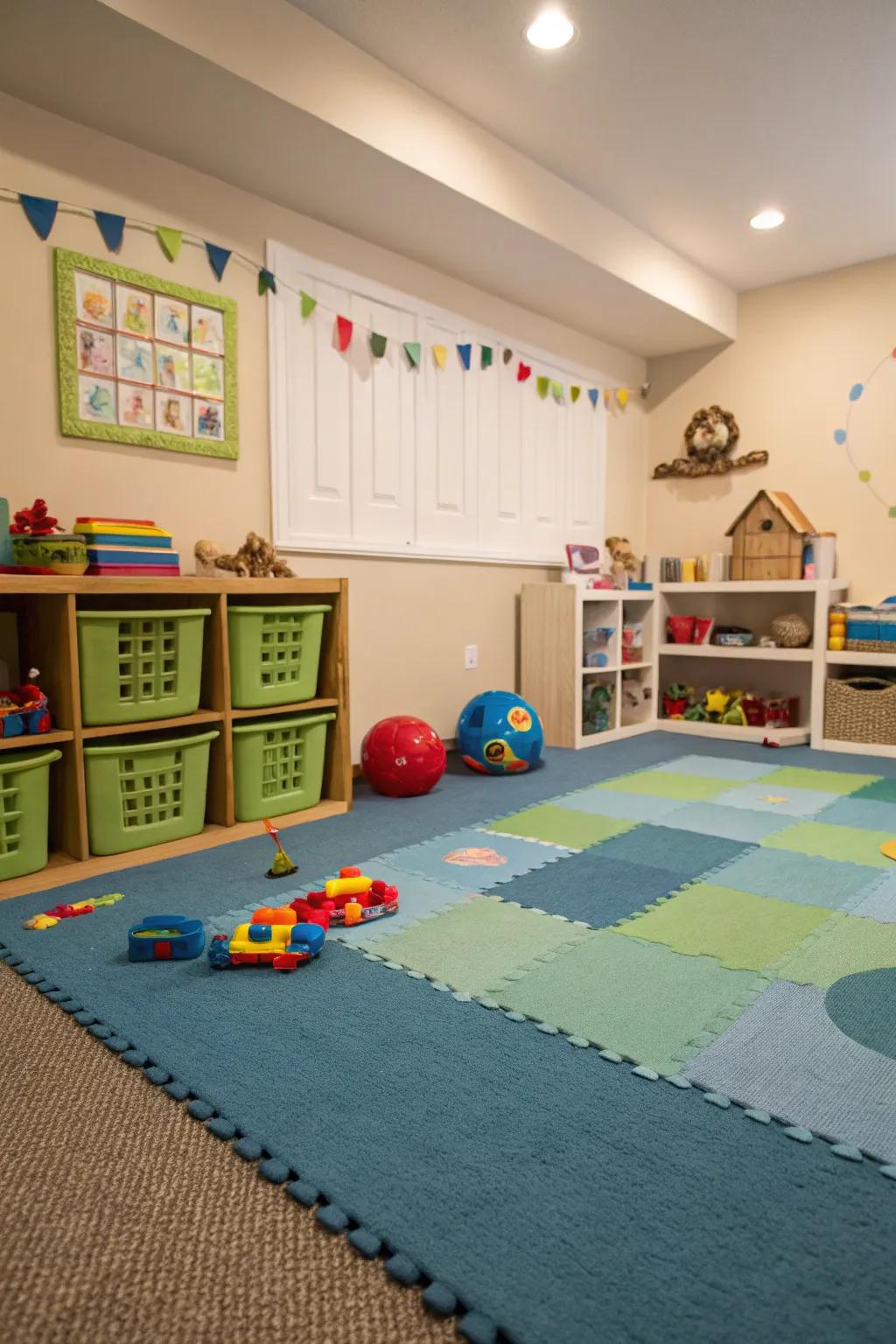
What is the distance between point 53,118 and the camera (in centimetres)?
249

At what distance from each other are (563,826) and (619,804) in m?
0.37

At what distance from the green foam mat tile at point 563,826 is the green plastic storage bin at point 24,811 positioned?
4.21 ft

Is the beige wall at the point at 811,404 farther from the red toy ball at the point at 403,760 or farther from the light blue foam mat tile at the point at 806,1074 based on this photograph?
the light blue foam mat tile at the point at 806,1074

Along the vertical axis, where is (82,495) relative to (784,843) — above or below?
above

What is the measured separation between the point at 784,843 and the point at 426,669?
180cm

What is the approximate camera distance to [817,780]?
132 inches

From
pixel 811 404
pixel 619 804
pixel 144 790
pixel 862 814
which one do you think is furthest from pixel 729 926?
pixel 811 404

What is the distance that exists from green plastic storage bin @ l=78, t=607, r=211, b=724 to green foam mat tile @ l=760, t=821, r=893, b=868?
1754mm

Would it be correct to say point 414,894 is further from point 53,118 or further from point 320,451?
point 53,118

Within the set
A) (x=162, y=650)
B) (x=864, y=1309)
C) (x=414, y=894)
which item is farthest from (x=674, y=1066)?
(x=162, y=650)

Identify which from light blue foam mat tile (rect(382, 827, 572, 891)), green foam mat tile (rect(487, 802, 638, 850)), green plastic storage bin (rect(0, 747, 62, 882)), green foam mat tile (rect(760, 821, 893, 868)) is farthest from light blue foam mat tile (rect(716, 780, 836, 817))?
green plastic storage bin (rect(0, 747, 62, 882))

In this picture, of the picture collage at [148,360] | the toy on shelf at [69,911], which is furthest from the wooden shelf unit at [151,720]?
the picture collage at [148,360]

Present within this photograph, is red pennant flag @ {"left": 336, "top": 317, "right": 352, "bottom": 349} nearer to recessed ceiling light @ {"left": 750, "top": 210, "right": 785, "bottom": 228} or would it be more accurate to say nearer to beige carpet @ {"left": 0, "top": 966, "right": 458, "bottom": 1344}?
recessed ceiling light @ {"left": 750, "top": 210, "right": 785, "bottom": 228}

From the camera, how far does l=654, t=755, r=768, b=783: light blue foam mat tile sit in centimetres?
345
